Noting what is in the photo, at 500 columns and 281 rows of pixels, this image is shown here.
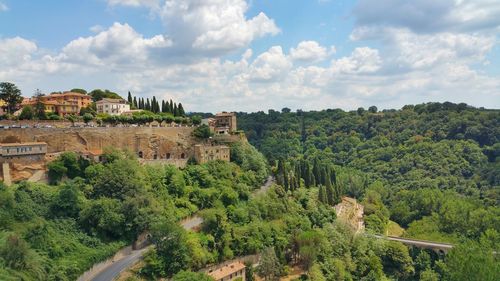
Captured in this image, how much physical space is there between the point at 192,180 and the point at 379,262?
25940 millimetres

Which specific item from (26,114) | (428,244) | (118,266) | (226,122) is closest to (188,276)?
(118,266)

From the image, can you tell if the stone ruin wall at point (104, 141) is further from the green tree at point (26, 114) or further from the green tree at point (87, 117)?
the green tree at point (26, 114)

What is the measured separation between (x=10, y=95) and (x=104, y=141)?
52.3 feet

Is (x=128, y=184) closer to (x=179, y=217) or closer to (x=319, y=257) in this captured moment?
(x=179, y=217)

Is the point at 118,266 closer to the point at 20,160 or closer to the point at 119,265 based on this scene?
the point at 119,265

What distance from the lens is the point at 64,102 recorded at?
6569 centimetres

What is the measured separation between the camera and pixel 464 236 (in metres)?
66.4

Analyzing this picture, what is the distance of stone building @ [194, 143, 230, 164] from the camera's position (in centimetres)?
6112

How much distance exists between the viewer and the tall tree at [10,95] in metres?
57.8

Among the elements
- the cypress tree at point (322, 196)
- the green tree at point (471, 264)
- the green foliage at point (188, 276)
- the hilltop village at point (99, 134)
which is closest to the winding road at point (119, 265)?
the green foliage at point (188, 276)

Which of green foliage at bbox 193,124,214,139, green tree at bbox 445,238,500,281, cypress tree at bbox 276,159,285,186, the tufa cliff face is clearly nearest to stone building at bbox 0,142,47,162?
the tufa cliff face

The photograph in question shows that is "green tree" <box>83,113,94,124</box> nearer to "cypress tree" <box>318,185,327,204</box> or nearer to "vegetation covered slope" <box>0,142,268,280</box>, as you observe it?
"vegetation covered slope" <box>0,142,268,280</box>

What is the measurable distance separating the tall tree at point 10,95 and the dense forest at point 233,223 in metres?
18.3

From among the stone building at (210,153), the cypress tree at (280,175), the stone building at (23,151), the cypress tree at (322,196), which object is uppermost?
the stone building at (23,151)
